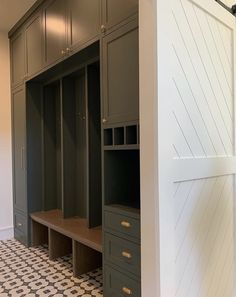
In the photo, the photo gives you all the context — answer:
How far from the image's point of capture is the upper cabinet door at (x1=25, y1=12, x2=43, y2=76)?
9.53 feet

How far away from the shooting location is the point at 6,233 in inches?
142

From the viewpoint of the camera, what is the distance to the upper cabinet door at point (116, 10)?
1726 mm

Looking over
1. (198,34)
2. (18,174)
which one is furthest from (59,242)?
(198,34)

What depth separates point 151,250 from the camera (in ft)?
4.44

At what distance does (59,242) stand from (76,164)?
0.89 metres

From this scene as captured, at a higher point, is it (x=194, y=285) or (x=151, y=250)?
(x=151, y=250)

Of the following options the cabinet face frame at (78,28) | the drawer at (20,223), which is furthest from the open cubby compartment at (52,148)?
the cabinet face frame at (78,28)

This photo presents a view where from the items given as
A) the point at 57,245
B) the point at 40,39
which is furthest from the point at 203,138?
the point at 40,39

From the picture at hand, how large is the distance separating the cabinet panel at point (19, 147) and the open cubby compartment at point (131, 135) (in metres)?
1.93

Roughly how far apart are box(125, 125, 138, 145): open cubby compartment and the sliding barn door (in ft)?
1.36

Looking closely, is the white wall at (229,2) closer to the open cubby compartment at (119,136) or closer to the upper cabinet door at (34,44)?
the open cubby compartment at (119,136)

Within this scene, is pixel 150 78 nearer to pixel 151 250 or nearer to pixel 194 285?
pixel 151 250

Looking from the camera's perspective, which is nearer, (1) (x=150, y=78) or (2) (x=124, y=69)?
(1) (x=150, y=78)

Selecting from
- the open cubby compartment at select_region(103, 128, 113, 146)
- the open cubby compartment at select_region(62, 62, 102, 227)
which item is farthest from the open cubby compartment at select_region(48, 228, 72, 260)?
the open cubby compartment at select_region(103, 128, 113, 146)
